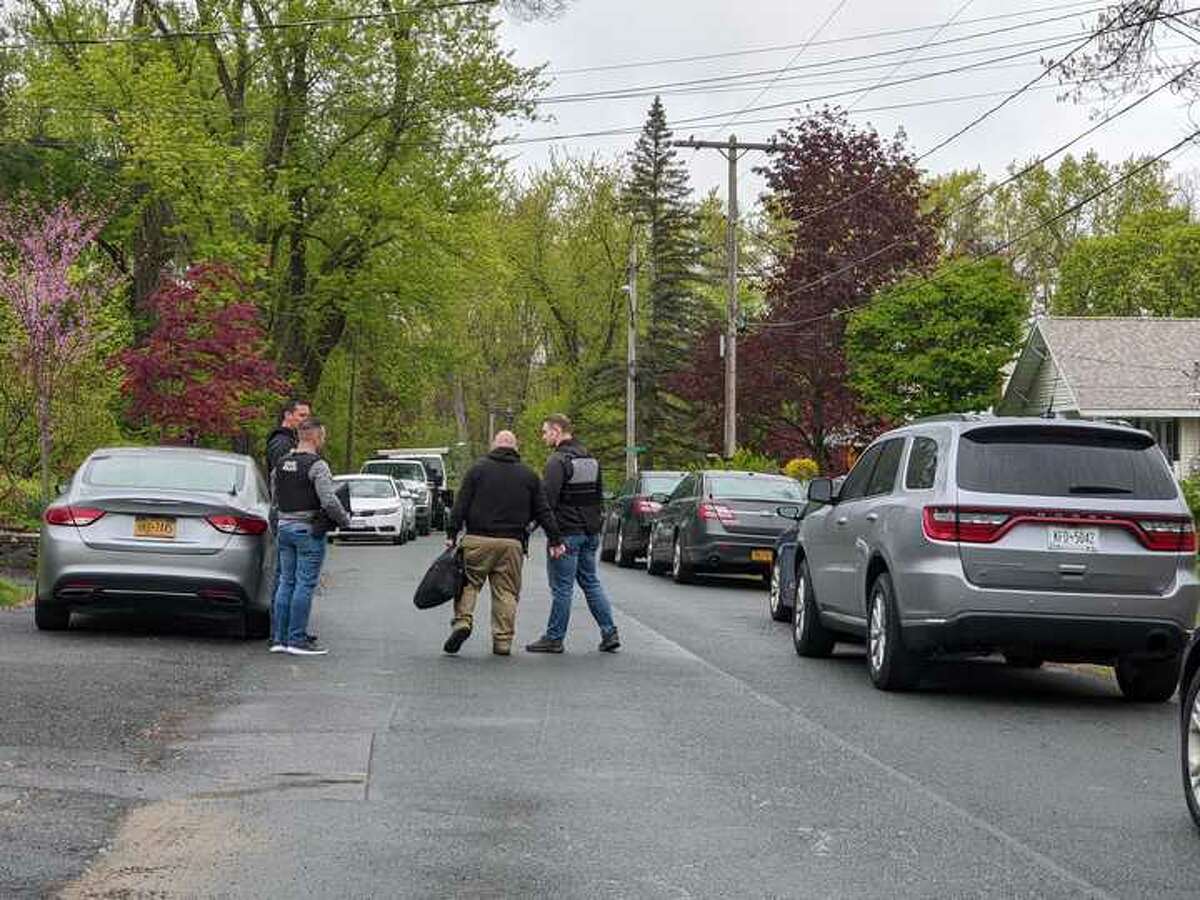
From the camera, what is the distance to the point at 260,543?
14.9 m

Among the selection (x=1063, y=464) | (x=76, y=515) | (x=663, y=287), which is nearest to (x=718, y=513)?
(x=76, y=515)

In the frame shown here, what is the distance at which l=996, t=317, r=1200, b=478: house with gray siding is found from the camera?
5225 cm

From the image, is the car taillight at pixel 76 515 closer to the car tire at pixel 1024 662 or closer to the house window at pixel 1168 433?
the car tire at pixel 1024 662

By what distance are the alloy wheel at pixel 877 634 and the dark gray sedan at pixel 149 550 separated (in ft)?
16.0

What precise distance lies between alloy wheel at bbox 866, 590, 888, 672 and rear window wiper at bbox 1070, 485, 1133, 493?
4.95 ft

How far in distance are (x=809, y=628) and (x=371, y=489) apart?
2540cm

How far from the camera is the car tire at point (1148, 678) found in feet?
41.2

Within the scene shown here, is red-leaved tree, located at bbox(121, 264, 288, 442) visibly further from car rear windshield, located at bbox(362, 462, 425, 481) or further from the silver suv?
the silver suv

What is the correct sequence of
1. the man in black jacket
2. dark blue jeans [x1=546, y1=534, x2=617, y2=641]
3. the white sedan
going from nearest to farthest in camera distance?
dark blue jeans [x1=546, y1=534, x2=617, y2=641] < the man in black jacket < the white sedan

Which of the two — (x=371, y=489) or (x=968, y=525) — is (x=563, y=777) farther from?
(x=371, y=489)

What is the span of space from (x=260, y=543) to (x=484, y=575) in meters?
1.84

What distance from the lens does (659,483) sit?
2972 centimetres

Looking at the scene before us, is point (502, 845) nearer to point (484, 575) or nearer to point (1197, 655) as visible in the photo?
point (1197, 655)

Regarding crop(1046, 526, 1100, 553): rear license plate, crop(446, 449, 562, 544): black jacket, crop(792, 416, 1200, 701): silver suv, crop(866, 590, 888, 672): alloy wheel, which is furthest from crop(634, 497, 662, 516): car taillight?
crop(1046, 526, 1100, 553): rear license plate
